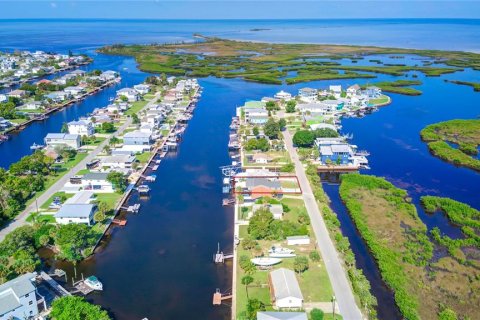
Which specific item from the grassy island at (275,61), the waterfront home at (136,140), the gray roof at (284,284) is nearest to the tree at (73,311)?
the gray roof at (284,284)

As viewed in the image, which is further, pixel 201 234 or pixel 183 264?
pixel 201 234

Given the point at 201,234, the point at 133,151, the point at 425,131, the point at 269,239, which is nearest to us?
the point at 269,239

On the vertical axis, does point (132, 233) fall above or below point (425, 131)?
below

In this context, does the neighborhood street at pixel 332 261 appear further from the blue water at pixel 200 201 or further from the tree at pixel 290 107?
the tree at pixel 290 107

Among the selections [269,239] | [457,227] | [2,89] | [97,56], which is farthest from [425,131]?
[97,56]

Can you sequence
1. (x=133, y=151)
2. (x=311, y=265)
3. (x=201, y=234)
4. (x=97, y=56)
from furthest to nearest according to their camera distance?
1. (x=97, y=56)
2. (x=133, y=151)
3. (x=201, y=234)
4. (x=311, y=265)

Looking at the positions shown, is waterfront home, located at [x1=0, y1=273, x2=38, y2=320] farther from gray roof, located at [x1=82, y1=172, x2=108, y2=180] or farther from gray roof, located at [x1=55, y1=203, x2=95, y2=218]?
gray roof, located at [x1=82, y1=172, x2=108, y2=180]

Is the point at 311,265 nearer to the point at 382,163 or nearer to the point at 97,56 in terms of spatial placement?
the point at 382,163

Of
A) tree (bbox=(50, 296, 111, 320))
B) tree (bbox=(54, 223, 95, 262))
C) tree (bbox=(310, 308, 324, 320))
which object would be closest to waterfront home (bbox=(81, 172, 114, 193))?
tree (bbox=(54, 223, 95, 262))
